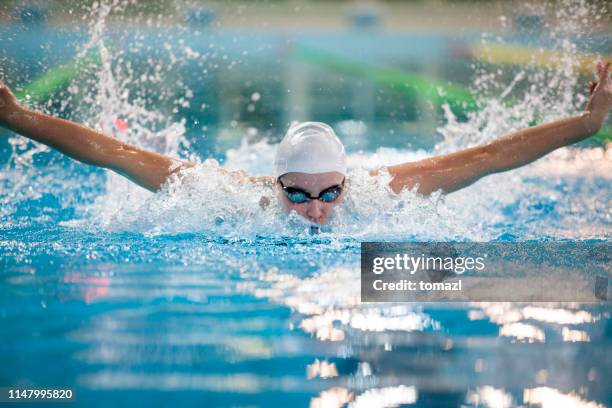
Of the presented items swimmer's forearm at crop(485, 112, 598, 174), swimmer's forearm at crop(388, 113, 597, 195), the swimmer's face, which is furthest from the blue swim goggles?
swimmer's forearm at crop(485, 112, 598, 174)

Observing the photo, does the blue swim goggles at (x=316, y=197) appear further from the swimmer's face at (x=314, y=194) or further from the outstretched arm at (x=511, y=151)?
the outstretched arm at (x=511, y=151)

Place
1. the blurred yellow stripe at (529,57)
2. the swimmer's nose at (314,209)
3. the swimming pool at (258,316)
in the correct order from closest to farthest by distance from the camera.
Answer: the swimming pool at (258,316), the swimmer's nose at (314,209), the blurred yellow stripe at (529,57)

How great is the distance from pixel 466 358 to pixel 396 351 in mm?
154

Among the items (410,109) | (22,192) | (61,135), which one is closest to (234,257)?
(61,135)

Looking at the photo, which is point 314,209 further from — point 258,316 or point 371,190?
point 258,316

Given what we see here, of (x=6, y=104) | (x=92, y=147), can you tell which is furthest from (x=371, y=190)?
(x=6, y=104)

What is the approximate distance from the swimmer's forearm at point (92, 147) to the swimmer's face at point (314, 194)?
49 cm

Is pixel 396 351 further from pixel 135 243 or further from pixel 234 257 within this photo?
pixel 135 243

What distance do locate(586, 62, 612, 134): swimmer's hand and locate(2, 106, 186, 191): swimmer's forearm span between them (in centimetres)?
153

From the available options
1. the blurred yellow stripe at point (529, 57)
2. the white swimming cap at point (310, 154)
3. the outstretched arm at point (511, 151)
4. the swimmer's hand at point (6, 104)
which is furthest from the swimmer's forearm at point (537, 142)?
the blurred yellow stripe at point (529, 57)

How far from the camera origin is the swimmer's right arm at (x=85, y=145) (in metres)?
2.73

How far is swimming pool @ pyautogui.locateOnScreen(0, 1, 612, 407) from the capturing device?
5.20 feet

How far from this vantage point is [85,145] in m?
2.79

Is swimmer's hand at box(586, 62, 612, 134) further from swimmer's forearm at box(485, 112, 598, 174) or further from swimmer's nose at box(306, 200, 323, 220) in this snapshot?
swimmer's nose at box(306, 200, 323, 220)
